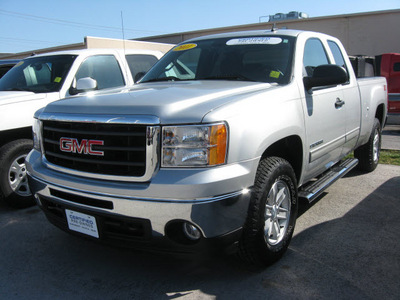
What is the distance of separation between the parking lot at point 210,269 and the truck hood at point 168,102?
929mm

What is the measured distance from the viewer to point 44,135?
9.85 feet

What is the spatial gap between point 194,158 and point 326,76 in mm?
1608

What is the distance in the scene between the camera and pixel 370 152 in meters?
5.62

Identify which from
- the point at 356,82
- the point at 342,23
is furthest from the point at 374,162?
the point at 342,23

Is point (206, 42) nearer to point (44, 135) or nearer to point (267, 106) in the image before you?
point (267, 106)

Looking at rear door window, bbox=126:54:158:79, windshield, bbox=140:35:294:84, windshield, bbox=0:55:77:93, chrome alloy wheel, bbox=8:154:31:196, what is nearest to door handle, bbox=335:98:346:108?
windshield, bbox=140:35:294:84

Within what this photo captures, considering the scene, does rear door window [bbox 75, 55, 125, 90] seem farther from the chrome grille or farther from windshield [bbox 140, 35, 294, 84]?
the chrome grille

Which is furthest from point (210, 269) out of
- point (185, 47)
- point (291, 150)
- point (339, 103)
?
point (185, 47)

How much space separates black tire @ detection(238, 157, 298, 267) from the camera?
2.59 meters

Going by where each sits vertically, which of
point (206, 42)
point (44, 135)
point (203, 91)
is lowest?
point (44, 135)

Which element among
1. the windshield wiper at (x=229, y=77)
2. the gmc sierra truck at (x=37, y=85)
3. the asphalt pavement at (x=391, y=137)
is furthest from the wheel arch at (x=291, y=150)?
the asphalt pavement at (x=391, y=137)

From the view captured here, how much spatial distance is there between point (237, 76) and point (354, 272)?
1891 millimetres

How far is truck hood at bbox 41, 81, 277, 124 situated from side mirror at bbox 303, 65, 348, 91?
43cm

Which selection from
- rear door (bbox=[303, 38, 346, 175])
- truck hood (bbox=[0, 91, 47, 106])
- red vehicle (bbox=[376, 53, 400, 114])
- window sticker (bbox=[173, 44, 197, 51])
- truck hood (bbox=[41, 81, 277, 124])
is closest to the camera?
truck hood (bbox=[41, 81, 277, 124])
